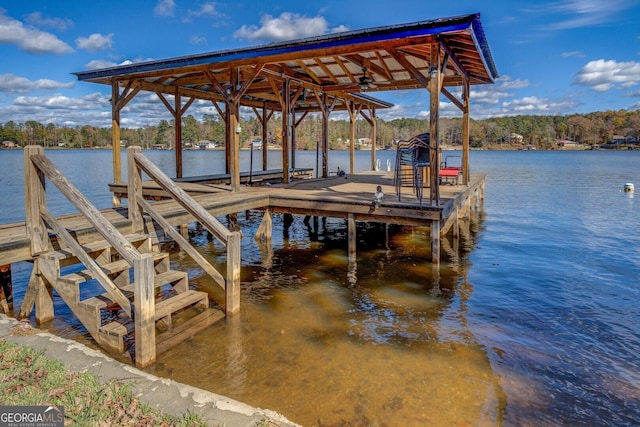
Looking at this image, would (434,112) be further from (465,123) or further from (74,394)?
(74,394)

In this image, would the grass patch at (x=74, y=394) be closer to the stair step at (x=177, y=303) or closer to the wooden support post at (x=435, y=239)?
the stair step at (x=177, y=303)

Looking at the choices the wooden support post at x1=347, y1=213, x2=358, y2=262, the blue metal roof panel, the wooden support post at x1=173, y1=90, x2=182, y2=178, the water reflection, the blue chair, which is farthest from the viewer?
the wooden support post at x1=173, y1=90, x2=182, y2=178

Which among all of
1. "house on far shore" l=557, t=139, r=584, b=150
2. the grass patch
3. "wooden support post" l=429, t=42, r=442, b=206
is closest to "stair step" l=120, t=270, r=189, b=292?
the grass patch

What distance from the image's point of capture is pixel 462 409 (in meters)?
3.73

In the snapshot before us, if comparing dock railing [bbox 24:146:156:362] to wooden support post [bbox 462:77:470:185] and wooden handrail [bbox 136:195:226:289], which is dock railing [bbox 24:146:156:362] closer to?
wooden handrail [bbox 136:195:226:289]

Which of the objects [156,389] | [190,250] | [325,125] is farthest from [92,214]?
[325,125]

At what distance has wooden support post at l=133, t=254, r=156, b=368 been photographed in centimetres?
413

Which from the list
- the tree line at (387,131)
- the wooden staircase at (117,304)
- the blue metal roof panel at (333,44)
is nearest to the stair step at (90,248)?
the wooden staircase at (117,304)

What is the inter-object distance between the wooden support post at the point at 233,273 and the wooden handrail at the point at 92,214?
56.0 inches

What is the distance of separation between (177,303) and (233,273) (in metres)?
0.81

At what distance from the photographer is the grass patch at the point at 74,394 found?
8.53 feet

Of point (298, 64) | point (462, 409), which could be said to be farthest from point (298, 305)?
point (298, 64)

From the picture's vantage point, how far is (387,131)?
341ft

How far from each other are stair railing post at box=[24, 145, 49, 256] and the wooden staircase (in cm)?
18
